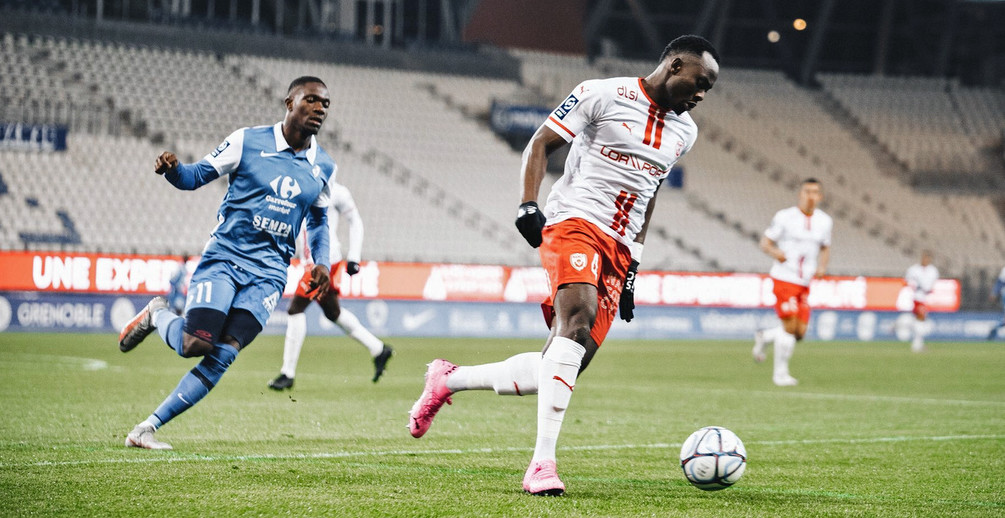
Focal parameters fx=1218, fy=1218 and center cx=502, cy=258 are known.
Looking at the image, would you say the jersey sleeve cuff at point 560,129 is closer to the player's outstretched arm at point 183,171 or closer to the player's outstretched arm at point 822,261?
the player's outstretched arm at point 183,171

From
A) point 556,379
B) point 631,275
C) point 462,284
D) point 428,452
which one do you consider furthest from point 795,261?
point 462,284

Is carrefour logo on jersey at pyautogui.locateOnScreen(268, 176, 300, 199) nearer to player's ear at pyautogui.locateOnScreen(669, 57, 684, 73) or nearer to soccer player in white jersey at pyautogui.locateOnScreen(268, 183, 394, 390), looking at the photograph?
player's ear at pyautogui.locateOnScreen(669, 57, 684, 73)

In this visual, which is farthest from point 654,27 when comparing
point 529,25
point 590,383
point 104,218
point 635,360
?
point 590,383

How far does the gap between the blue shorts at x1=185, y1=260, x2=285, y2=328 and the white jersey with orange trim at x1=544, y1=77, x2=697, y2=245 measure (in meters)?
1.90

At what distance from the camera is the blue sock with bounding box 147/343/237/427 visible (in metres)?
6.71

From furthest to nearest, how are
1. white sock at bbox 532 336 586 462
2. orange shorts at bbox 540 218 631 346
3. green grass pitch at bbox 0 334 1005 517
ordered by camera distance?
orange shorts at bbox 540 218 631 346 → white sock at bbox 532 336 586 462 → green grass pitch at bbox 0 334 1005 517

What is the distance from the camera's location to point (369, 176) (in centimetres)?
3131

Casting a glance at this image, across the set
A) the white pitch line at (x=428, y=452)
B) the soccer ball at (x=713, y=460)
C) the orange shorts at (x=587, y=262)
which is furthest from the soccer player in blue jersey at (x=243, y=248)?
the soccer ball at (x=713, y=460)

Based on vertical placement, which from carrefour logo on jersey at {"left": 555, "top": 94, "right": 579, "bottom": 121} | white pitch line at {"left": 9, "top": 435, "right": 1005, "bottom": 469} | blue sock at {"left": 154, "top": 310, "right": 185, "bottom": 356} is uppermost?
carrefour logo on jersey at {"left": 555, "top": 94, "right": 579, "bottom": 121}

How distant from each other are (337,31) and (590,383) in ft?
80.9

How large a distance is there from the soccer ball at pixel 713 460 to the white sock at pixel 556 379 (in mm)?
637

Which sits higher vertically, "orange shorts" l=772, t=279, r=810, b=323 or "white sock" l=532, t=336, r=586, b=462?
"orange shorts" l=772, t=279, r=810, b=323

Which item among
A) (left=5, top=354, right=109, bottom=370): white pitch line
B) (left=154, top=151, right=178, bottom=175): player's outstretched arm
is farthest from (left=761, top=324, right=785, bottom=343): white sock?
(left=154, top=151, right=178, bottom=175): player's outstretched arm

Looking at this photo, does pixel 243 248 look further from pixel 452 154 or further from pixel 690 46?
pixel 452 154
